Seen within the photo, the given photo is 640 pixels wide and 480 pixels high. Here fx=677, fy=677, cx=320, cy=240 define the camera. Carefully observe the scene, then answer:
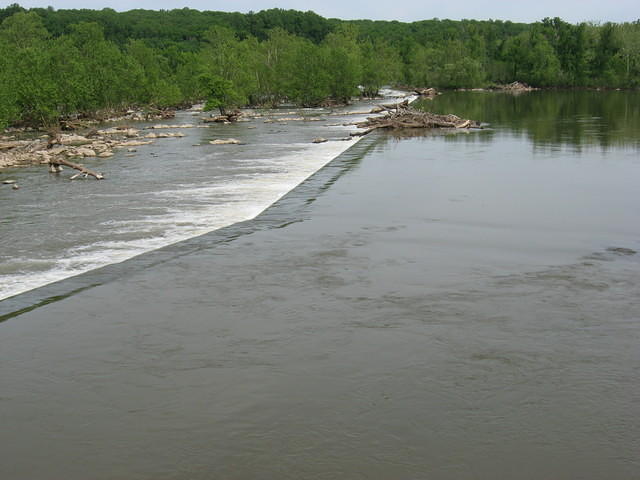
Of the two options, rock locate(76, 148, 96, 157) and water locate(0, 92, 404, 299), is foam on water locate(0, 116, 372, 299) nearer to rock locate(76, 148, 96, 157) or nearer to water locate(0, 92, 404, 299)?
water locate(0, 92, 404, 299)

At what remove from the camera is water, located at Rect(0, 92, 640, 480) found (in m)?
5.50

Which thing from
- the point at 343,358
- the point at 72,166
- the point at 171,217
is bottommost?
the point at 343,358

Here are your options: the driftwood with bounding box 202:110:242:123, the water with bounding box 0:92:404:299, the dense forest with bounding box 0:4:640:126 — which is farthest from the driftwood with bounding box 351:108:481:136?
the dense forest with bounding box 0:4:640:126

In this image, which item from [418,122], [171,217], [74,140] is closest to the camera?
[171,217]

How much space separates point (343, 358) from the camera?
7383mm

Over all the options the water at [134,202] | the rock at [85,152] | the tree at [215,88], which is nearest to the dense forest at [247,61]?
the tree at [215,88]

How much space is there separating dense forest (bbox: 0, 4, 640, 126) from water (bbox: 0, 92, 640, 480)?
1244 inches

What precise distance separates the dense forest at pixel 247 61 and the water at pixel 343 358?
→ 3159 cm

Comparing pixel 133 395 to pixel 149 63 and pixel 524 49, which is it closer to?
pixel 149 63

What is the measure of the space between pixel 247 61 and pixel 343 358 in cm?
8020

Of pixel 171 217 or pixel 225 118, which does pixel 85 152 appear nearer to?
pixel 171 217

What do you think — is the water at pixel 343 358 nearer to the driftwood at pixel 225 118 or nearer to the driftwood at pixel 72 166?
the driftwood at pixel 72 166

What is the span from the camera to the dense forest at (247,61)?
51.2 meters

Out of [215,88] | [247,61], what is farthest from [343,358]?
[247,61]
